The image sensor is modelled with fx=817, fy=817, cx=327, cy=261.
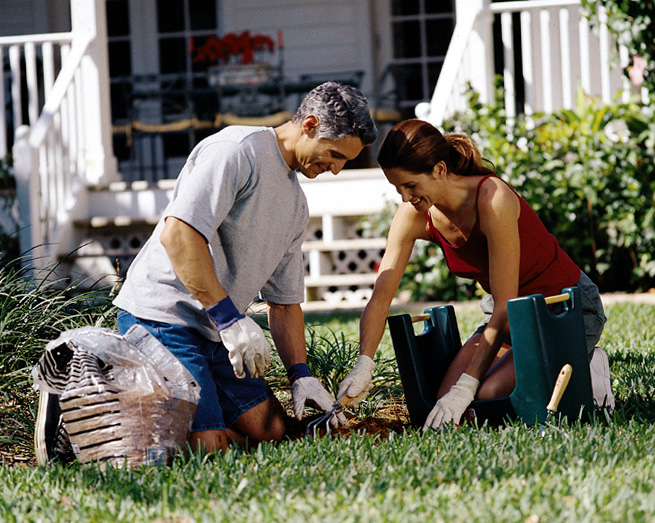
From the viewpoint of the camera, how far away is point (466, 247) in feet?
10.00

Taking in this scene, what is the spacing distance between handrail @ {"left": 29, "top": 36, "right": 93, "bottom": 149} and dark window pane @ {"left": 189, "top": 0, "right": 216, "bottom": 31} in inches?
106

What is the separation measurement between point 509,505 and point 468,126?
4983 millimetres

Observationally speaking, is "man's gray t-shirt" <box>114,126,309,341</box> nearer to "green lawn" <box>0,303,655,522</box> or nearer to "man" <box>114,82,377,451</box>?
"man" <box>114,82,377,451</box>

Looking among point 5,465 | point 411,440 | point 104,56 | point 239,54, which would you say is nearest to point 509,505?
point 411,440

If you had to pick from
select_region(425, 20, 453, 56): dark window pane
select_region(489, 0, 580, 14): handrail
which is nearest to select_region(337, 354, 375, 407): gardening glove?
select_region(489, 0, 580, 14): handrail

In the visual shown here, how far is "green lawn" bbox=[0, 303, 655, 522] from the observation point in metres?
1.86

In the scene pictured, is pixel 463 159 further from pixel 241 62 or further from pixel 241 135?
pixel 241 62

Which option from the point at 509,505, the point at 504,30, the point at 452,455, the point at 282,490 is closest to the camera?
the point at 509,505

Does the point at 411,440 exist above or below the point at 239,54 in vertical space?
below

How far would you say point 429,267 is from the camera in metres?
6.49

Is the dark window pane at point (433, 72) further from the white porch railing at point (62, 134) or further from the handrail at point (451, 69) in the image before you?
the white porch railing at point (62, 134)

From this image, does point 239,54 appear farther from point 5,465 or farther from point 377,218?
point 5,465

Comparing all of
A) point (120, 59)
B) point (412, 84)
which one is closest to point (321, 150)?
point (412, 84)

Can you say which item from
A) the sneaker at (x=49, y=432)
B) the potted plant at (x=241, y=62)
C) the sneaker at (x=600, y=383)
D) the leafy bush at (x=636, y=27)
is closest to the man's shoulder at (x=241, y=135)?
the sneaker at (x=49, y=432)
